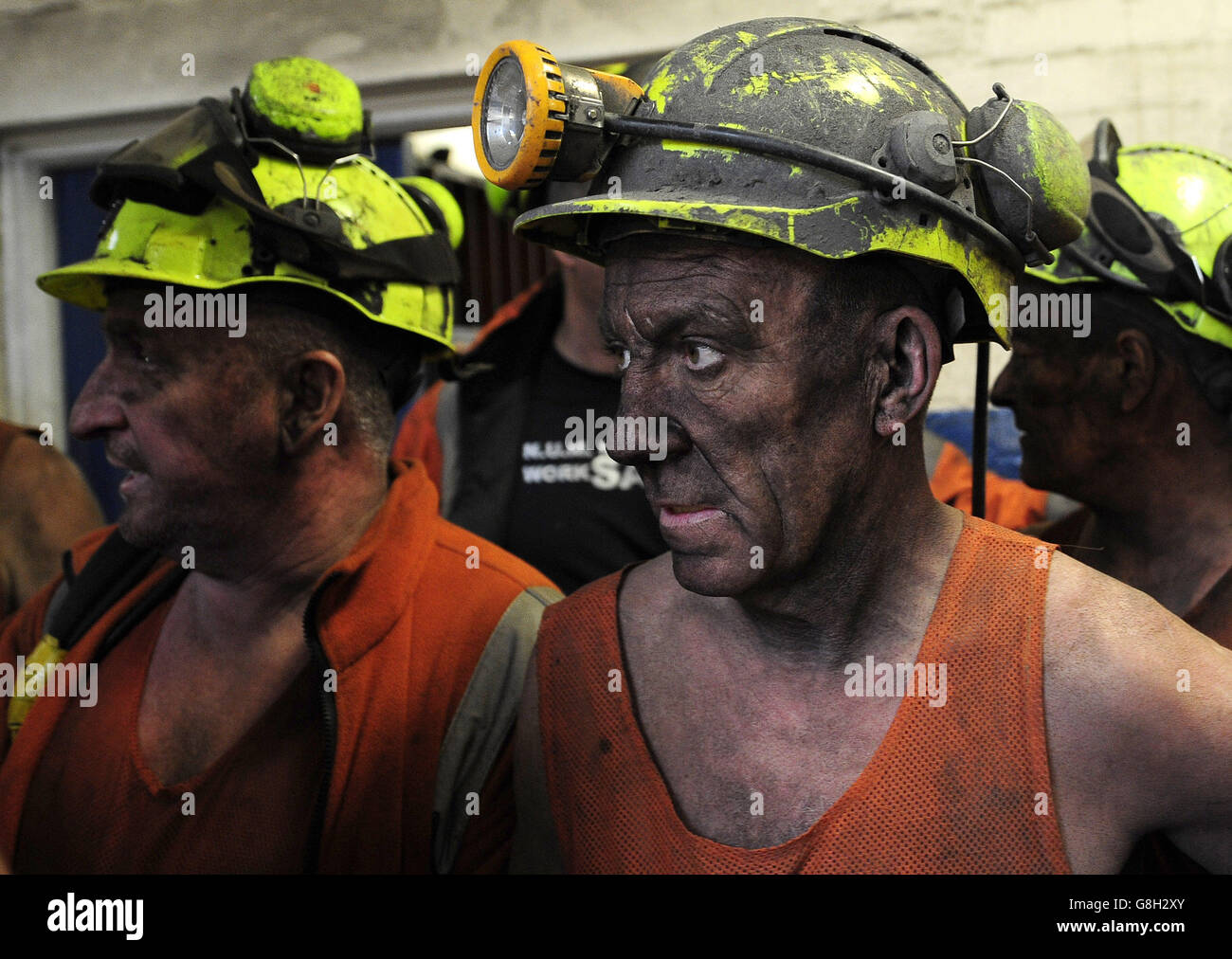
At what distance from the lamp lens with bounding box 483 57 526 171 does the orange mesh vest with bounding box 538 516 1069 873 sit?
0.87 metres

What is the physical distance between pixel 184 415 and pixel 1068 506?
2397 mm

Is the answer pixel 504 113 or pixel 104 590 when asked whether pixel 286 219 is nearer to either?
pixel 504 113

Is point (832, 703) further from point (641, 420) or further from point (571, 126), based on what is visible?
point (571, 126)

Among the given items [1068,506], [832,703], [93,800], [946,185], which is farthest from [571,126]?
[1068,506]

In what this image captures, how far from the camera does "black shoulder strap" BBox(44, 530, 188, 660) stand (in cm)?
266

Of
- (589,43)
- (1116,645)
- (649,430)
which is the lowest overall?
(1116,645)

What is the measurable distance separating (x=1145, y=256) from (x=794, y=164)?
1.27 meters

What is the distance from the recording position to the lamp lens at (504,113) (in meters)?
1.71

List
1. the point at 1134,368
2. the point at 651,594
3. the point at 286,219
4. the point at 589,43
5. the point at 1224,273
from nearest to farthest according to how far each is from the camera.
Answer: the point at 651,594
the point at 286,219
the point at 1224,273
the point at 1134,368
the point at 589,43

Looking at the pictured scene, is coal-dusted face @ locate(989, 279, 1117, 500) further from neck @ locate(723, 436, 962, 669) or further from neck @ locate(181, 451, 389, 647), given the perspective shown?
neck @ locate(181, 451, 389, 647)

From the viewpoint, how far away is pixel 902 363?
5.88ft

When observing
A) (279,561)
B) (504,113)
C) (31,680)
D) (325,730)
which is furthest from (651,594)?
(31,680)

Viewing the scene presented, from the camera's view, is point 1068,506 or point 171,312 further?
point 1068,506
